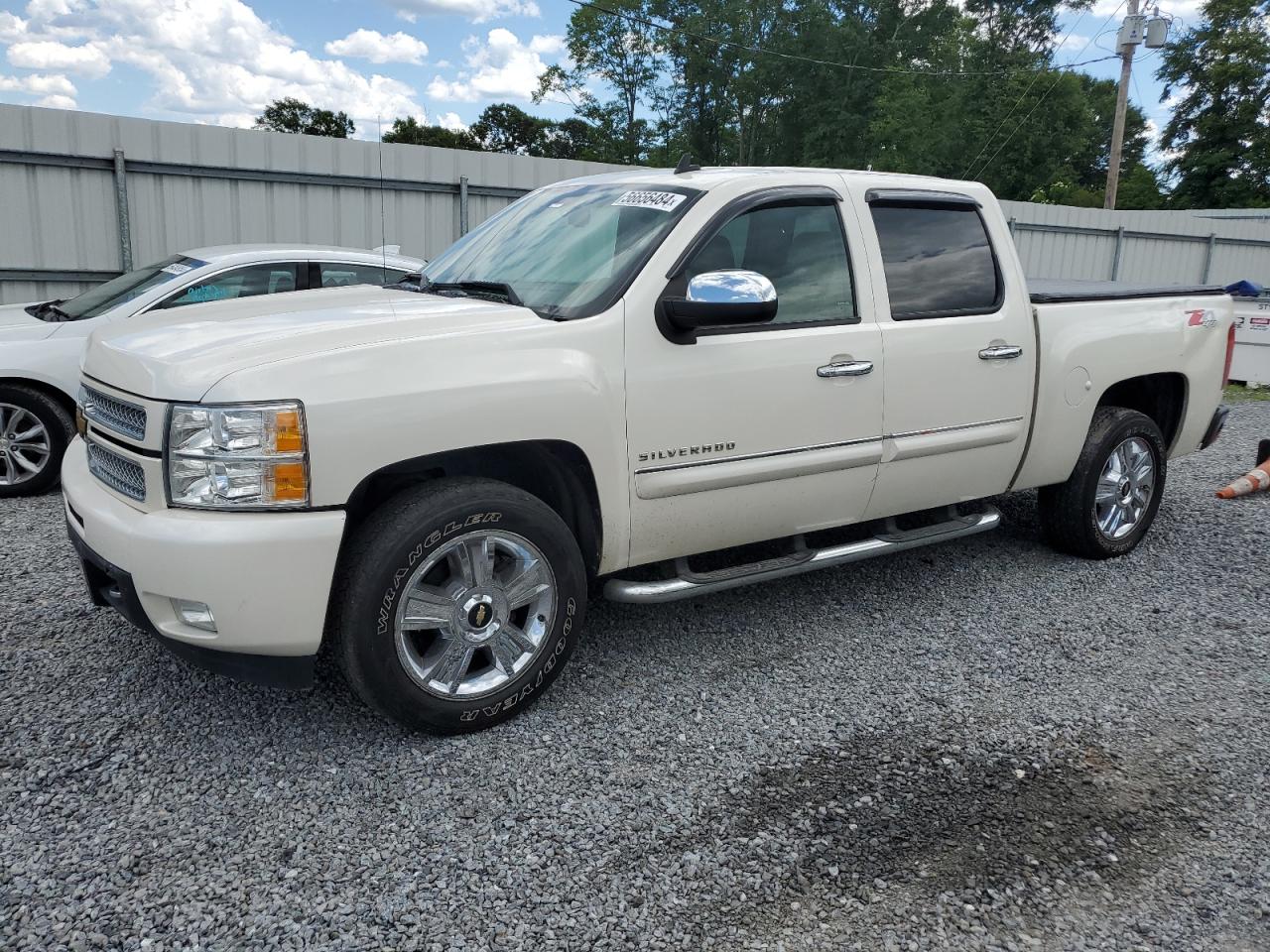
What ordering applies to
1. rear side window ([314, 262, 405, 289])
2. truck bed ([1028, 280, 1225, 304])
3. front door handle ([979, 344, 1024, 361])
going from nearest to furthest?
front door handle ([979, 344, 1024, 361]) → truck bed ([1028, 280, 1225, 304]) → rear side window ([314, 262, 405, 289])

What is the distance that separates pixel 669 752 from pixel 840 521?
56.7 inches

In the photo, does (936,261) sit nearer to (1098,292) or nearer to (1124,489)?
(1098,292)

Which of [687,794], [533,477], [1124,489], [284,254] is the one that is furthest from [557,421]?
[284,254]

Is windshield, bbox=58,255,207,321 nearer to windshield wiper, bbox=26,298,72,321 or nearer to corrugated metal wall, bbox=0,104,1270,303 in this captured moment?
windshield wiper, bbox=26,298,72,321

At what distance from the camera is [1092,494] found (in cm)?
539

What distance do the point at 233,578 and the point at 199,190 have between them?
9.28 meters

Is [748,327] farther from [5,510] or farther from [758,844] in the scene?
[5,510]

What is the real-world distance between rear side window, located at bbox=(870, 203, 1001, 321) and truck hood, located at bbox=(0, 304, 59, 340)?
5153 mm

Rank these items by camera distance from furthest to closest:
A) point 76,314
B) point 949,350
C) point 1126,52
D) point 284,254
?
point 1126,52
point 284,254
point 76,314
point 949,350

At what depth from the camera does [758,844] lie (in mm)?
2938

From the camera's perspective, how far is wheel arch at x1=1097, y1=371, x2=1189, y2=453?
5766 millimetres

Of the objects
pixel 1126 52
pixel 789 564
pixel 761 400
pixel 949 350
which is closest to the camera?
pixel 761 400

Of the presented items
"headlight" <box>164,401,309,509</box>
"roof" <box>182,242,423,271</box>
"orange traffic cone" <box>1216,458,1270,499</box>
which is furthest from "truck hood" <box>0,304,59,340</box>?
"orange traffic cone" <box>1216,458,1270,499</box>

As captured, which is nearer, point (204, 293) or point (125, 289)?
point (204, 293)
